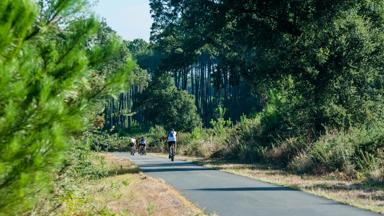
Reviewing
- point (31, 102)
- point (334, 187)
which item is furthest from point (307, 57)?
point (31, 102)

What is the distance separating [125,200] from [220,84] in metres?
21.6

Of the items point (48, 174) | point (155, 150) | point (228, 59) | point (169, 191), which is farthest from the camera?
point (155, 150)

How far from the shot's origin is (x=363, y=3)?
80.8 feet

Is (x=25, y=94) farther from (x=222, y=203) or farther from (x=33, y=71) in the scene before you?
(x=222, y=203)

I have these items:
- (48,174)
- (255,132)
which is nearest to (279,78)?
(255,132)

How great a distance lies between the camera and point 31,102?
4.13 meters

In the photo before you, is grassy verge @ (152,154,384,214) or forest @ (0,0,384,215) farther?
grassy verge @ (152,154,384,214)

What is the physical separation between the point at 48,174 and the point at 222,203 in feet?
29.1

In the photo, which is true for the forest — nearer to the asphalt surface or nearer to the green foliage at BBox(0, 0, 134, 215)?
the green foliage at BBox(0, 0, 134, 215)

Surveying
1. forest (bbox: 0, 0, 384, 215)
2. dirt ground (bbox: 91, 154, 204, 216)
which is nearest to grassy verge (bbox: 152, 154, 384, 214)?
forest (bbox: 0, 0, 384, 215)

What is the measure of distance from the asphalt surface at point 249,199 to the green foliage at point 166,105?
5790 cm

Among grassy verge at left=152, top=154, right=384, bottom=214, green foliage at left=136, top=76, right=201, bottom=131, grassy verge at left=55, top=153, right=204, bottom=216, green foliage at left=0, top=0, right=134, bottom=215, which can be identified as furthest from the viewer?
green foliage at left=136, top=76, right=201, bottom=131

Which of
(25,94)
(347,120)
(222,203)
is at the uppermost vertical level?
(347,120)

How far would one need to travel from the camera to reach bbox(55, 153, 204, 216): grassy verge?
859cm
